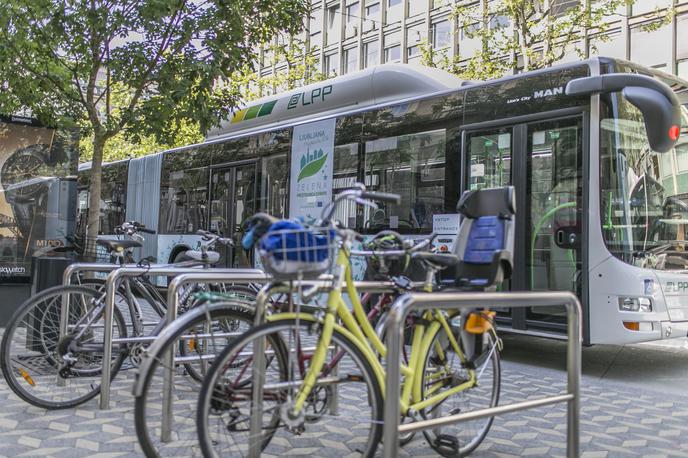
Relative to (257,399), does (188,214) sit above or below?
above

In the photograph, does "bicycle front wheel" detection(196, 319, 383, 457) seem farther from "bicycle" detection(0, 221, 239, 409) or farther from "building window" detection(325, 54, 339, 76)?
"building window" detection(325, 54, 339, 76)

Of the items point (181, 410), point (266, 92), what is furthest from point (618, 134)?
point (266, 92)

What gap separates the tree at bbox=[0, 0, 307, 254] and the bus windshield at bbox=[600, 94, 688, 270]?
3638 mm

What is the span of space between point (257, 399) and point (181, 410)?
173 cm

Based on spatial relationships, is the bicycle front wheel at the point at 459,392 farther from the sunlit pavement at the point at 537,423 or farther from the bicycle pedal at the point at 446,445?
the sunlit pavement at the point at 537,423

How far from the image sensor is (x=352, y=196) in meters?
3.20

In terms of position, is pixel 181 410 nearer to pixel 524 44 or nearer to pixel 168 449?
pixel 168 449

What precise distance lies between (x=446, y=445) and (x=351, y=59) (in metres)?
43.0

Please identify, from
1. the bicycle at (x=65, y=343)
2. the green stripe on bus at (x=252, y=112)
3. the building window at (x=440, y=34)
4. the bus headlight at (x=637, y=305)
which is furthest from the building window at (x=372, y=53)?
the bicycle at (x=65, y=343)

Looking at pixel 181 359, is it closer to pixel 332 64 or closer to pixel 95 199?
pixel 95 199

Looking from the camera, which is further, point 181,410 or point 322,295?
point 181,410

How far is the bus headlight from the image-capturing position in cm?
662

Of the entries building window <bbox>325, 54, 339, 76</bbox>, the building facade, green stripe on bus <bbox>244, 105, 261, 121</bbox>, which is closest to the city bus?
green stripe on bus <bbox>244, 105, 261, 121</bbox>

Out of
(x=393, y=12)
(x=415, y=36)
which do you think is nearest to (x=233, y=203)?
(x=415, y=36)
